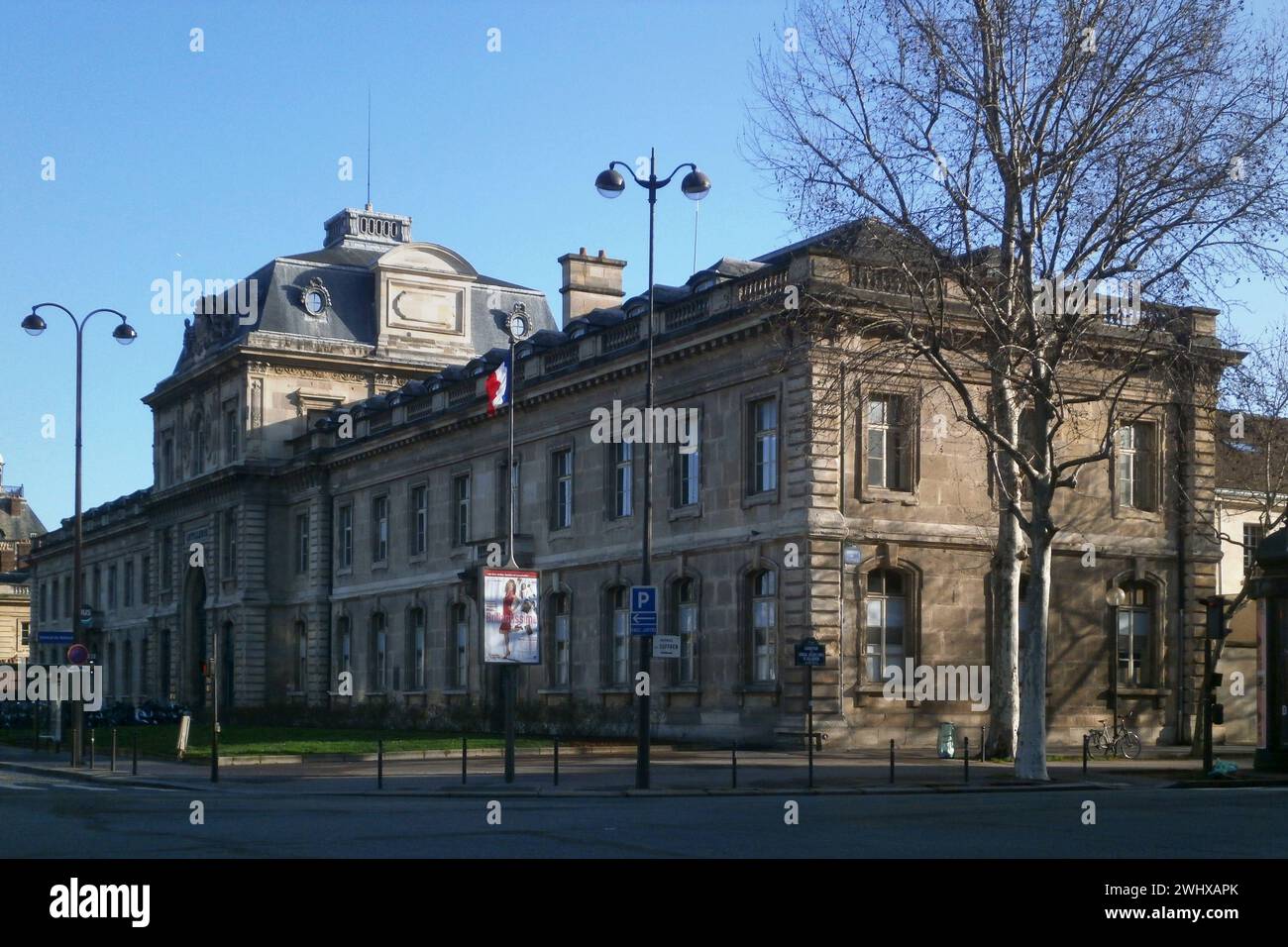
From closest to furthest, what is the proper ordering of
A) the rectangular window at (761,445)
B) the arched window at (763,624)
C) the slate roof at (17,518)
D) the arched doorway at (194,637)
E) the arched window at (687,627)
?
the arched window at (763,624), the rectangular window at (761,445), the arched window at (687,627), the arched doorway at (194,637), the slate roof at (17,518)

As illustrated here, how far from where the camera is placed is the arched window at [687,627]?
41.8 m

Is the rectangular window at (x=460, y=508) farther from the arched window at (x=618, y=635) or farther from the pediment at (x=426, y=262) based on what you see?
the pediment at (x=426, y=262)

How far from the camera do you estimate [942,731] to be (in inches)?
1383

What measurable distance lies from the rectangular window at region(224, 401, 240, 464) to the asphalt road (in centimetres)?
4602

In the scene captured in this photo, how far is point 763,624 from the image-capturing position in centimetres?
3941

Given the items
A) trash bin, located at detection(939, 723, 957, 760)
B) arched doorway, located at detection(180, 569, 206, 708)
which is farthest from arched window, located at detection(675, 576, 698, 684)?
arched doorway, located at detection(180, 569, 206, 708)

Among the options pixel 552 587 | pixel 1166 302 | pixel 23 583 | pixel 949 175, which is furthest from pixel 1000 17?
pixel 23 583

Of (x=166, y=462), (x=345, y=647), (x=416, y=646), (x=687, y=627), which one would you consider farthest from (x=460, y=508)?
(x=166, y=462)

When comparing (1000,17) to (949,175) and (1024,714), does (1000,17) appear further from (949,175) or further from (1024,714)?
(1024,714)

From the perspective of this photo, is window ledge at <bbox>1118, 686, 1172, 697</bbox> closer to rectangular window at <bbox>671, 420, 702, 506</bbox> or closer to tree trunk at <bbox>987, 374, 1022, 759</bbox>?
tree trunk at <bbox>987, 374, 1022, 759</bbox>

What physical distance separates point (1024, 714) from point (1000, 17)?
11.7 meters

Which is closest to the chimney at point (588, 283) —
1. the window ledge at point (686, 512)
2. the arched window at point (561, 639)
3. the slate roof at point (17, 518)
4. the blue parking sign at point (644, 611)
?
the arched window at point (561, 639)

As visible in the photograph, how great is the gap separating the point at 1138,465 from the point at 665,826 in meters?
27.8

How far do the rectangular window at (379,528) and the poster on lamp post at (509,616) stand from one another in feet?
102
